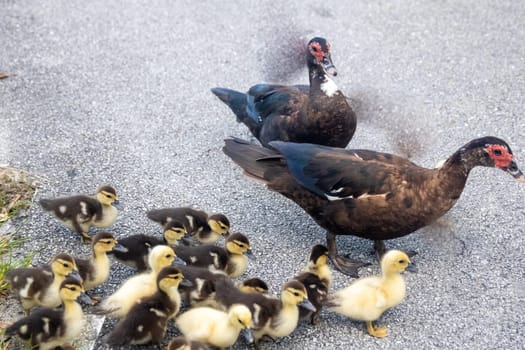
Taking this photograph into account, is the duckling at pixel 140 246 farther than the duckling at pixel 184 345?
Yes

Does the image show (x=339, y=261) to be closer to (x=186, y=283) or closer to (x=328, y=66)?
(x=186, y=283)

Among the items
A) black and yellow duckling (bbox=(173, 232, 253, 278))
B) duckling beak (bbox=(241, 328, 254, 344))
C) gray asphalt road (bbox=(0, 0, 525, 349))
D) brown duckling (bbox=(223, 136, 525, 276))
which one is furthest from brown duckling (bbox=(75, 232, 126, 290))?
brown duckling (bbox=(223, 136, 525, 276))

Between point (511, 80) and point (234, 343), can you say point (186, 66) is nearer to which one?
point (511, 80)

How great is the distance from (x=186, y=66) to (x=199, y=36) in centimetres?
57

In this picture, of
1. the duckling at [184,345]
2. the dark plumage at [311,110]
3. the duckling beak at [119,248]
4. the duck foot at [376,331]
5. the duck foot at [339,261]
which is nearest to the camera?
the duckling at [184,345]

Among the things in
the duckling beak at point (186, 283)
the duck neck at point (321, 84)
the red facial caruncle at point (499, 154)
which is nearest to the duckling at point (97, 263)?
the duckling beak at point (186, 283)

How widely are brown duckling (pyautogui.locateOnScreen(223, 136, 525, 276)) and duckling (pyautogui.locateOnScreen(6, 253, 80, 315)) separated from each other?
5.37ft

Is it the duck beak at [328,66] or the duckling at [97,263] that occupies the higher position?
the duck beak at [328,66]

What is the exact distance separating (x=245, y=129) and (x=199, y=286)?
8.43 ft

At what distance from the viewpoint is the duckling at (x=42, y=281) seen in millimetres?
4211

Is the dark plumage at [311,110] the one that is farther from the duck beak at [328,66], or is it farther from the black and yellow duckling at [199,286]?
the black and yellow duckling at [199,286]

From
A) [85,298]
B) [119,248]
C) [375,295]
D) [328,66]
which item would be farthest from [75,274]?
[328,66]

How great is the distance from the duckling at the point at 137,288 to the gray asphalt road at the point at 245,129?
0.79 feet

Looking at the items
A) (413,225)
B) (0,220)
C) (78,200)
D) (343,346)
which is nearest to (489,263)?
(413,225)
